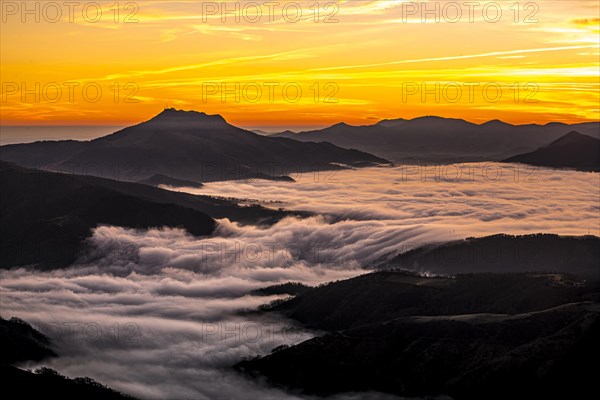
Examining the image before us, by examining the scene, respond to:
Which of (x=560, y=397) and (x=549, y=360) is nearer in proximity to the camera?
(x=560, y=397)

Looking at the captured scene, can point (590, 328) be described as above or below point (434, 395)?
above

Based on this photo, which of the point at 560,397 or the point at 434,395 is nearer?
the point at 560,397

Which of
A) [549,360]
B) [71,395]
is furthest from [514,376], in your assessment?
[71,395]

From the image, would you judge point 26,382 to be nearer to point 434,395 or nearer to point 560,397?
point 434,395

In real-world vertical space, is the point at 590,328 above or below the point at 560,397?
above

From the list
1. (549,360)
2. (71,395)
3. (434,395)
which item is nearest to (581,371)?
(549,360)

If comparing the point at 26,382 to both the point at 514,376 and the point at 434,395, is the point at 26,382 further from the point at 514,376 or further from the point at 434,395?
the point at 514,376

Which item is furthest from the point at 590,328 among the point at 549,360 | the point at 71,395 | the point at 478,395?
the point at 71,395
